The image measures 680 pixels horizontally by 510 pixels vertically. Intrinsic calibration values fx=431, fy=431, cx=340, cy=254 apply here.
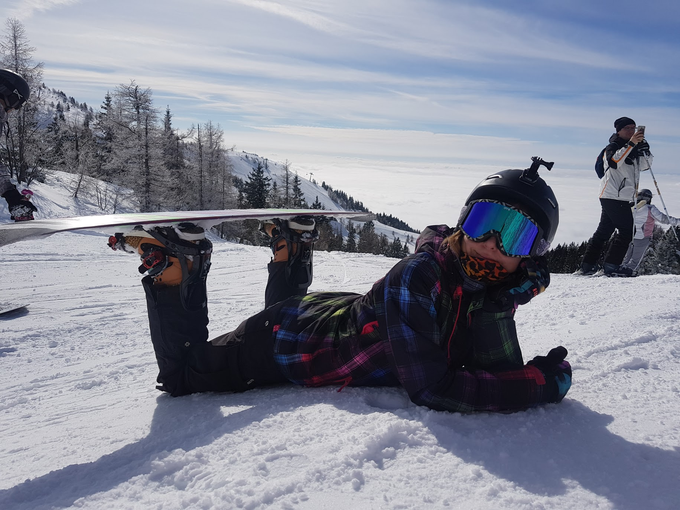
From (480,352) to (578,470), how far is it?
30.6 inches

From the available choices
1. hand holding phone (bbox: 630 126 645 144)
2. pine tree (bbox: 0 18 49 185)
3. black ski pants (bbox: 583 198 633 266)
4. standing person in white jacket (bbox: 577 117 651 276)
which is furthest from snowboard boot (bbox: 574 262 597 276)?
pine tree (bbox: 0 18 49 185)

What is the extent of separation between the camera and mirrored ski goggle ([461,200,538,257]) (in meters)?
2.09

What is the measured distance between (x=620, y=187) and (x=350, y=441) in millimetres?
7318

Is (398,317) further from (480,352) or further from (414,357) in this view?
(480,352)

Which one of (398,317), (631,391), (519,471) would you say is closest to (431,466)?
(519,471)

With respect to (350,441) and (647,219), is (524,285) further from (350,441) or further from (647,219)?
(647,219)

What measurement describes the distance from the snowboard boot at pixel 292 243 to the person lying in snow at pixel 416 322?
3.92 feet

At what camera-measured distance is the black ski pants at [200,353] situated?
8.92ft

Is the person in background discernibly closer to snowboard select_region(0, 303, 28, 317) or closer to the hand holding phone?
snowboard select_region(0, 303, 28, 317)

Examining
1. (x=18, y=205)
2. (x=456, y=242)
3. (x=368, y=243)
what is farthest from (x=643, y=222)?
(x=368, y=243)

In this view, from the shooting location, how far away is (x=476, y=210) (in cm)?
215

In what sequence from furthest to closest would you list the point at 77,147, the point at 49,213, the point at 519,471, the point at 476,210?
the point at 77,147, the point at 49,213, the point at 476,210, the point at 519,471

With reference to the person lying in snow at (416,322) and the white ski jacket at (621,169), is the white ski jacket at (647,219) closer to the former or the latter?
the white ski jacket at (621,169)

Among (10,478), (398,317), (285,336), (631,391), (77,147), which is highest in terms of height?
(77,147)
